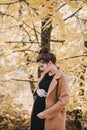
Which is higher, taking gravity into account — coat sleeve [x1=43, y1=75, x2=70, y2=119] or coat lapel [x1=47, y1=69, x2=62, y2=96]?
coat lapel [x1=47, y1=69, x2=62, y2=96]

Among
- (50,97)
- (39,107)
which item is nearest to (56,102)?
(50,97)

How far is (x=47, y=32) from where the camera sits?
4.58 m

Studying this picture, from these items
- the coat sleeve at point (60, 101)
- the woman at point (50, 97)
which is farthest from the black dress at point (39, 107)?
the coat sleeve at point (60, 101)

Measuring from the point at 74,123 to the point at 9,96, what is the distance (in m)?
2.46

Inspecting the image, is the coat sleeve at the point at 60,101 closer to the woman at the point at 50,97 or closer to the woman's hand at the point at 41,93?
the woman at the point at 50,97

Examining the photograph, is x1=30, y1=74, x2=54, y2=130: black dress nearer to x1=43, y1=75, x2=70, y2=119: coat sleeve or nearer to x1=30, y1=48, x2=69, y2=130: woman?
x1=30, y1=48, x2=69, y2=130: woman

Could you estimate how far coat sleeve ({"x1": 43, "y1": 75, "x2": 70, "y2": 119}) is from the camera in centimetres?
318

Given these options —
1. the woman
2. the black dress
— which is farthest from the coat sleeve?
the black dress

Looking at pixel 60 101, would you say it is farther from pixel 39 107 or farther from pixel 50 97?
pixel 39 107

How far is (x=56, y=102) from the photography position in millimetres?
3275

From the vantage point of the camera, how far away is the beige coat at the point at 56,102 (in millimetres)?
3195

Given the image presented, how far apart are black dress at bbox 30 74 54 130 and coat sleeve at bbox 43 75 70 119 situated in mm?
104

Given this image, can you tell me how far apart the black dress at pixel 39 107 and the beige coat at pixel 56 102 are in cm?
8

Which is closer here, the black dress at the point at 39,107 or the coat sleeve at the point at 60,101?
the coat sleeve at the point at 60,101
